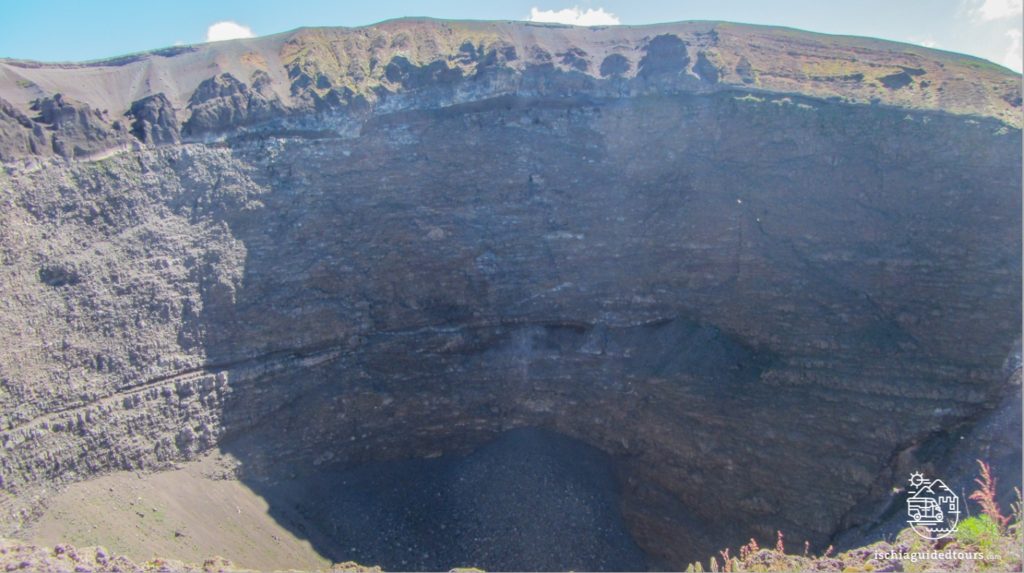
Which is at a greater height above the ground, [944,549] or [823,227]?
[823,227]

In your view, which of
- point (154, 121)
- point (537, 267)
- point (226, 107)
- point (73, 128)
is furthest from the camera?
point (537, 267)

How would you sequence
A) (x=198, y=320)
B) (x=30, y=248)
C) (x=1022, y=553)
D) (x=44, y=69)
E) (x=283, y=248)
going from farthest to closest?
(x=44, y=69) → (x=283, y=248) → (x=198, y=320) → (x=30, y=248) → (x=1022, y=553)

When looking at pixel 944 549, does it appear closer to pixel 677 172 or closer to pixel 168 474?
pixel 677 172

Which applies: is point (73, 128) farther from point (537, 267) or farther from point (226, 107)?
point (537, 267)

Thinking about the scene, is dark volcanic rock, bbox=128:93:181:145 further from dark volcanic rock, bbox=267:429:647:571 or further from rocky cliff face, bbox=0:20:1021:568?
dark volcanic rock, bbox=267:429:647:571

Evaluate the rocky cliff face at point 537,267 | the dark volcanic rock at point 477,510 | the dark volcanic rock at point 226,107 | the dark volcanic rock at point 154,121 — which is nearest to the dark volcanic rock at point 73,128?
the rocky cliff face at point 537,267

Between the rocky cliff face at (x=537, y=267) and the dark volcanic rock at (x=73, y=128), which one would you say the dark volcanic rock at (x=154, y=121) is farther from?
the dark volcanic rock at (x=73, y=128)

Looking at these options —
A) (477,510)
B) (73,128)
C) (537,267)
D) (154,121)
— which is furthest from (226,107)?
(477,510)

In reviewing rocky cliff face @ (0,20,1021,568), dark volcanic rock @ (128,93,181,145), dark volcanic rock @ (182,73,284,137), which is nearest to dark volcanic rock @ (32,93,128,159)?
rocky cliff face @ (0,20,1021,568)

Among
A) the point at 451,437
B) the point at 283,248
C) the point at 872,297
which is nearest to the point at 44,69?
the point at 283,248
